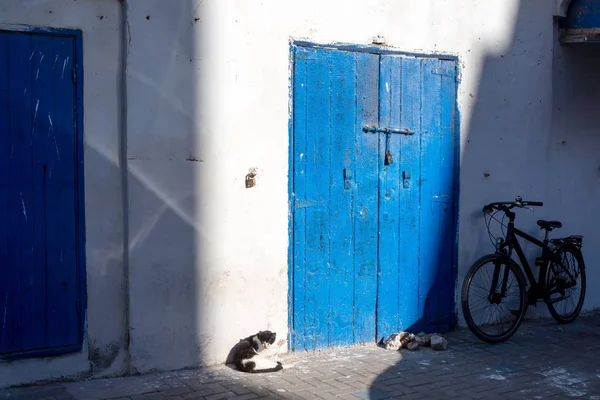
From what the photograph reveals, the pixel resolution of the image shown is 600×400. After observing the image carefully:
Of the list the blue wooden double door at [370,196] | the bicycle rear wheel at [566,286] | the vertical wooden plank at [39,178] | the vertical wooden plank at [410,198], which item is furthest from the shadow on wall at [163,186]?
the bicycle rear wheel at [566,286]

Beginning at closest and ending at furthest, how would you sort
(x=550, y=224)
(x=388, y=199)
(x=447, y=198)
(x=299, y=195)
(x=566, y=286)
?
(x=299, y=195) < (x=388, y=199) < (x=447, y=198) < (x=550, y=224) < (x=566, y=286)

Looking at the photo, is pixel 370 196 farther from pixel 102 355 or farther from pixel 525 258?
pixel 102 355

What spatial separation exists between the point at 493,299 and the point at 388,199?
140 cm

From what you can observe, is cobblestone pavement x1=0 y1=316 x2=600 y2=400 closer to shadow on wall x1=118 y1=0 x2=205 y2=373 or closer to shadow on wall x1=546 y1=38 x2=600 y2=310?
shadow on wall x1=118 y1=0 x2=205 y2=373

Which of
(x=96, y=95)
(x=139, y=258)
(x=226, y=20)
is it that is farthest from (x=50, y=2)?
(x=139, y=258)

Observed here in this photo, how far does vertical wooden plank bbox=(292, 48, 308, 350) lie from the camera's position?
20.2 ft

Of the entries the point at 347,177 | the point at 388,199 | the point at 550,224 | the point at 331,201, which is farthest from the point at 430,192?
the point at 550,224

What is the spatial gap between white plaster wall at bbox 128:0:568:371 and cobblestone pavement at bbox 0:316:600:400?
319mm

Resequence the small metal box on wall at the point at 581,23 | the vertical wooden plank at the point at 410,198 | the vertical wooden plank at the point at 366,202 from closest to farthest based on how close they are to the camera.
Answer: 1. the vertical wooden plank at the point at 366,202
2. the vertical wooden plank at the point at 410,198
3. the small metal box on wall at the point at 581,23

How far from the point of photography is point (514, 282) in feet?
23.6

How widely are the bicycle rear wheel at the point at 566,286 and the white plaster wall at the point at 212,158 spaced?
2.82 metres

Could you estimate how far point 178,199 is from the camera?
5.62 meters

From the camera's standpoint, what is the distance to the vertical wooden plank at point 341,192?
6.37 metres

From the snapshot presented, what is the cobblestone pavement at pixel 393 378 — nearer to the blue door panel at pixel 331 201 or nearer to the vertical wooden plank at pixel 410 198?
the blue door panel at pixel 331 201
